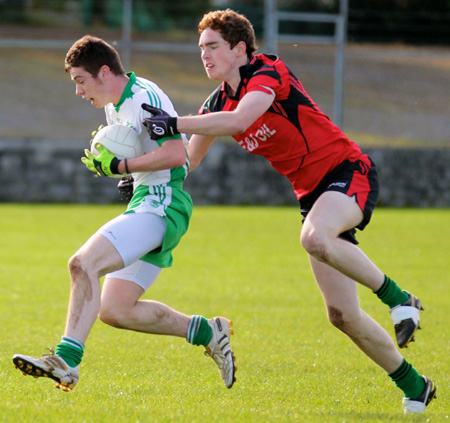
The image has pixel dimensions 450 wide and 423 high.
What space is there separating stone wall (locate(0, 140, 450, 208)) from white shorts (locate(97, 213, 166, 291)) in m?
13.4

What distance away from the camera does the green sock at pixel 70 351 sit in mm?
4480

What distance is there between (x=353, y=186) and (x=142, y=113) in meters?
1.31

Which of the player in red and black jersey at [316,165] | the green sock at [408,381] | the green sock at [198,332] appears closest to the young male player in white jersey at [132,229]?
A: the green sock at [198,332]

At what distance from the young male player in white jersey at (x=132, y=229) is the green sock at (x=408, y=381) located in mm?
1023

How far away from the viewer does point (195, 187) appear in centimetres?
1880

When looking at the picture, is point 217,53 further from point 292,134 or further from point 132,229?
point 132,229

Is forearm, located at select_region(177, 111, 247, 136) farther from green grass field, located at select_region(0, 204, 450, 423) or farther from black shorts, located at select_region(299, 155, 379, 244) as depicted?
green grass field, located at select_region(0, 204, 450, 423)

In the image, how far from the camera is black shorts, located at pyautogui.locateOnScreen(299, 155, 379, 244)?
4930 mm

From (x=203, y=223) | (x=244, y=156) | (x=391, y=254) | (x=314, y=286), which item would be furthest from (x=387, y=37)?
(x=314, y=286)

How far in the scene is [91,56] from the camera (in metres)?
5.04

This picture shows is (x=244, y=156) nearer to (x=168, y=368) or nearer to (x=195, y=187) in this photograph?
(x=195, y=187)

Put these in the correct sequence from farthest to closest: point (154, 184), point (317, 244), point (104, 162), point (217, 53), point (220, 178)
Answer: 1. point (220, 178)
2. point (154, 184)
3. point (217, 53)
4. point (104, 162)
5. point (317, 244)

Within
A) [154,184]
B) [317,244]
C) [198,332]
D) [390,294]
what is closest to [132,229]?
[154,184]

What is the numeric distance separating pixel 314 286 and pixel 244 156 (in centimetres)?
917
